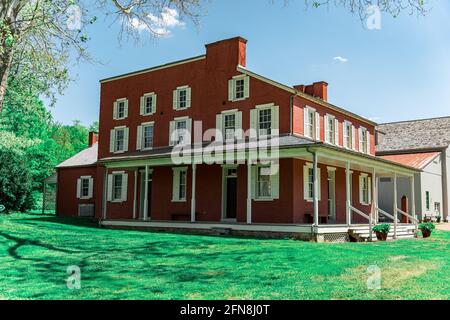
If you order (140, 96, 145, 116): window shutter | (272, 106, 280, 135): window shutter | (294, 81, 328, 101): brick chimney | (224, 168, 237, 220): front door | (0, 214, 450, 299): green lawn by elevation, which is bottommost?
(0, 214, 450, 299): green lawn

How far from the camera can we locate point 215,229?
19.1 metres

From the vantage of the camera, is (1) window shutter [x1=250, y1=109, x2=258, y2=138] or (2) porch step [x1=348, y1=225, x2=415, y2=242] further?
(1) window shutter [x1=250, y1=109, x2=258, y2=138]

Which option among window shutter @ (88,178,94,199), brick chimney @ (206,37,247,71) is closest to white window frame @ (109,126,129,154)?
window shutter @ (88,178,94,199)

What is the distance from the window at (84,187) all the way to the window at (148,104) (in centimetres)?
758

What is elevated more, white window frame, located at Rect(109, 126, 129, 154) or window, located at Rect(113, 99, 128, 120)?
window, located at Rect(113, 99, 128, 120)

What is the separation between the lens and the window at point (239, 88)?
22594mm

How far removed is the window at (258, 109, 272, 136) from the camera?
21.7 m

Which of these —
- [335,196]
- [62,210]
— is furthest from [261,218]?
[62,210]

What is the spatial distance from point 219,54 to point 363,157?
29.3 feet

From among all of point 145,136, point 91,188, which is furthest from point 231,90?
point 91,188

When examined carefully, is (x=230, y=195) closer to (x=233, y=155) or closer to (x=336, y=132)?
(x=233, y=155)

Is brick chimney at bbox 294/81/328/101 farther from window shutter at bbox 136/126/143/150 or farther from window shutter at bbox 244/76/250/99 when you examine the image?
window shutter at bbox 136/126/143/150

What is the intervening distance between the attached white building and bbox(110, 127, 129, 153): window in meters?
17.8
